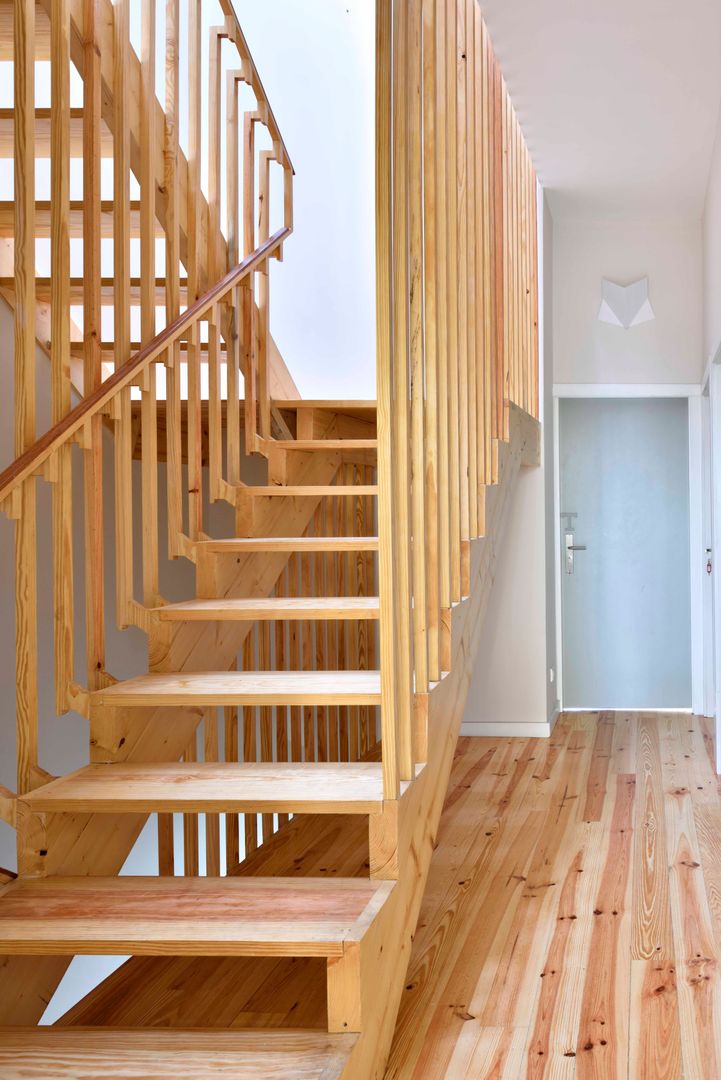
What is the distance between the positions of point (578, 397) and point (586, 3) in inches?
115

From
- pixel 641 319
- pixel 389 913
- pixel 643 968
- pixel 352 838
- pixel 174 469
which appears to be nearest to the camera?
pixel 389 913

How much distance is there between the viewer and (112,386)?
9.16ft

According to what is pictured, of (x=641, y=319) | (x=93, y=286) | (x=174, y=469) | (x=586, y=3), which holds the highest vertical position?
(x=586, y=3)

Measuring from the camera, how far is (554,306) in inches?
251

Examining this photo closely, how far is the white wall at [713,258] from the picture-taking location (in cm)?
478

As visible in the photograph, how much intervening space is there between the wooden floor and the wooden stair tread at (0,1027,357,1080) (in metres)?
0.41

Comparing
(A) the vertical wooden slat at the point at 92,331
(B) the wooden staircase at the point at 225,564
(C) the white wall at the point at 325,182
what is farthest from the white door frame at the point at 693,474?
(A) the vertical wooden slat at the point at 92,331

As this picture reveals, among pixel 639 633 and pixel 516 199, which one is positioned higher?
pixel 516 199

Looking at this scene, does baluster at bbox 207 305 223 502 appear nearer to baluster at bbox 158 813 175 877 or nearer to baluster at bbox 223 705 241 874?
baluster at bbox 223 705 241 874

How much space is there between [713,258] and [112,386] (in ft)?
11.2

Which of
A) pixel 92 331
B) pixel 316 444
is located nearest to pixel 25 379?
pixel 92 331

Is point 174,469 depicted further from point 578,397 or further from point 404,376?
point 578,397

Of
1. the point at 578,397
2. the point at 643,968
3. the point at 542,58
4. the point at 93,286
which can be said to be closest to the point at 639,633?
the point at 578,397

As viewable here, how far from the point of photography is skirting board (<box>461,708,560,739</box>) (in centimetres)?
578
